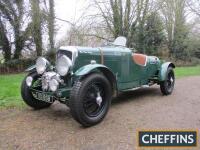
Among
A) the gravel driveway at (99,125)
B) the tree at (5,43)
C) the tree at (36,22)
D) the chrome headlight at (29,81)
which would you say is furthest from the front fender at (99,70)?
the tree at (5,43)

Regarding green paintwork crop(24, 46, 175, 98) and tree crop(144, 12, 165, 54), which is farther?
tree crop(144, 12, 165, 54)

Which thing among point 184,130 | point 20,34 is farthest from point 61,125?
point 20,34

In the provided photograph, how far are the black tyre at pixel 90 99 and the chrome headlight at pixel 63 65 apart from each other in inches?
19.0

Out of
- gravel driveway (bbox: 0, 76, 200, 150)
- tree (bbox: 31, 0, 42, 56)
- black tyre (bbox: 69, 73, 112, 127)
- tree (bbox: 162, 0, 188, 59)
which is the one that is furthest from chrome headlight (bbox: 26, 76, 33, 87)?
tree (bbox: 162, 0, 188, 59)

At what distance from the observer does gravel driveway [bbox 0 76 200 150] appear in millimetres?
3225

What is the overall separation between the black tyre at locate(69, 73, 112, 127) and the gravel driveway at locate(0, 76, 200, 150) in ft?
0.57

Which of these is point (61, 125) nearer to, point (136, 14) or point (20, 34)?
point (20, 34)

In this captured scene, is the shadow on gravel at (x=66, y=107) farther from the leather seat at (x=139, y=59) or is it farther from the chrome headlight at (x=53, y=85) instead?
the leather seat at (x=139, y=59)

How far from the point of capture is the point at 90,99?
4039mm

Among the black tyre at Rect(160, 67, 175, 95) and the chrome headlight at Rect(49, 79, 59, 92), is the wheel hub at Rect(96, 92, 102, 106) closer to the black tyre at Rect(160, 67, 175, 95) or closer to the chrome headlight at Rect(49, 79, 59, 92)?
the chrome headlight at Rect(49, 79, 59, 92)

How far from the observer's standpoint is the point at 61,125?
3.93 m

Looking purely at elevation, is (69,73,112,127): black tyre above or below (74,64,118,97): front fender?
below

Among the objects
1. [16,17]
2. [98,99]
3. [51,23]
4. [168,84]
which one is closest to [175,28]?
[51,23]

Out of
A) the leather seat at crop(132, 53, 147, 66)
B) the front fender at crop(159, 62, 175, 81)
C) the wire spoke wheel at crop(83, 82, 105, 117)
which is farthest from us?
the front fender at crop(159, 62, 175, 81)
